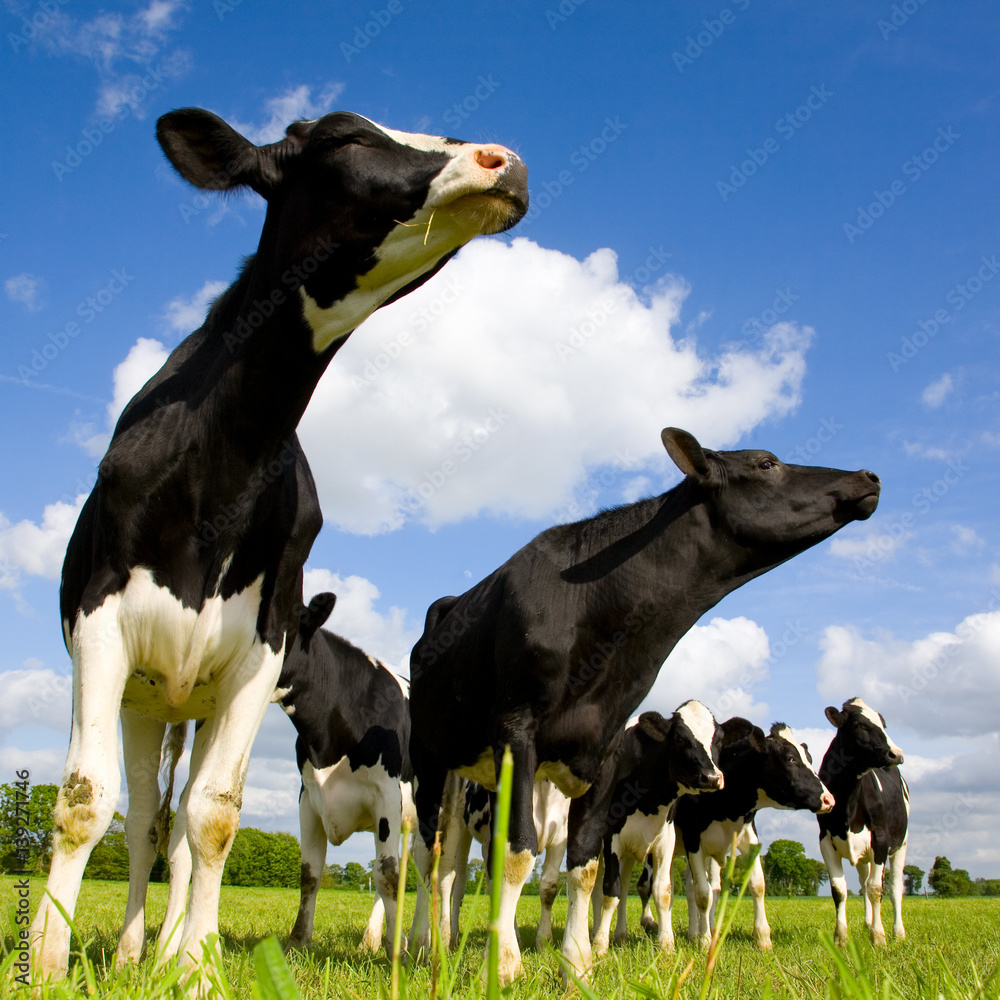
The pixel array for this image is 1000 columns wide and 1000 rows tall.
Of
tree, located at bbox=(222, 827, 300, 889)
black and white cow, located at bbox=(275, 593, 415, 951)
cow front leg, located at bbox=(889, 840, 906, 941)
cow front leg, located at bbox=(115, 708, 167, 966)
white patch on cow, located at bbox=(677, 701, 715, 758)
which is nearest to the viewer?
cow front leg, located at bbox=(115, 708, 167, 966)

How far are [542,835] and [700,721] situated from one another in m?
2.85

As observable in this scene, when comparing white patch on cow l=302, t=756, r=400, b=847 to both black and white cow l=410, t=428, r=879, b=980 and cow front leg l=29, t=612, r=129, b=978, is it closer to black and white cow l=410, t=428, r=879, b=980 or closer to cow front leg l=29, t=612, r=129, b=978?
black and white cow l=410, t=428, r=879, b=980

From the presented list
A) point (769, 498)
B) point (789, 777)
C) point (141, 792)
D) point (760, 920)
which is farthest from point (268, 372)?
point (789, 777)

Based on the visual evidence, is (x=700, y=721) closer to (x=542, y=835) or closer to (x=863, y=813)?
(x=542, y=835)

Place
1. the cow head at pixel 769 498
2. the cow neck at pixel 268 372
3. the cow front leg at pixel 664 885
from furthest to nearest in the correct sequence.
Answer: the cow front leg at pixel 664 885 → the cow head at pixel 769 498 → the cow neck at pixel 268 372

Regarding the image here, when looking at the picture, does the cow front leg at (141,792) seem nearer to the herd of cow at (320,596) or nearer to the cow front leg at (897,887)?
the herd of cow at (320,596)

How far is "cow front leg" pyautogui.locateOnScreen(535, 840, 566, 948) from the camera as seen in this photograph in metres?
7.36

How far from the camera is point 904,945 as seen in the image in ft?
28.5

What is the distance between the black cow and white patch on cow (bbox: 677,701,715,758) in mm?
1282

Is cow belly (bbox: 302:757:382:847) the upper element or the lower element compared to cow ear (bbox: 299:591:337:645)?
lower

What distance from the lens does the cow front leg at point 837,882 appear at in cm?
993

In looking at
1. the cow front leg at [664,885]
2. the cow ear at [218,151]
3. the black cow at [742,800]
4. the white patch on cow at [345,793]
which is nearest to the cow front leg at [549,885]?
the cow front leg at [664,885]

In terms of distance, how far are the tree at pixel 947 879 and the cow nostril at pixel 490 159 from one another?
→ 60.7 metres

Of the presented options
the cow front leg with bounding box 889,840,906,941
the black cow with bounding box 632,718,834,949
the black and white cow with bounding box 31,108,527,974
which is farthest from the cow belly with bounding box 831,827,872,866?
the black and white cow with bounding box 31,108,527,974
